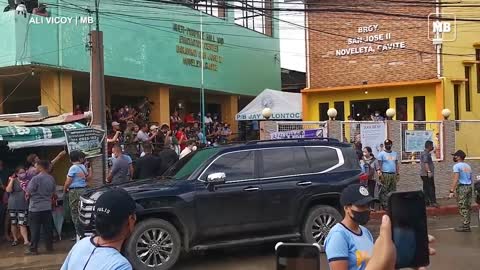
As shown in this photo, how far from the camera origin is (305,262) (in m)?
3.37

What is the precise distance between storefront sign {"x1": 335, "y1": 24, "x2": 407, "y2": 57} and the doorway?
6.50 ft

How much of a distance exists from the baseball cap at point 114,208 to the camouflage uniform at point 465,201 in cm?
1119

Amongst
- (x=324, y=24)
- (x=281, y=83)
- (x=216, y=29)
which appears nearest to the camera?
(x=324, y=24)

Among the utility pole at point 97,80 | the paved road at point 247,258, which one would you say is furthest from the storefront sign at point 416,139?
the utility pole at point 97,80

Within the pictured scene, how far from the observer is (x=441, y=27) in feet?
73.0

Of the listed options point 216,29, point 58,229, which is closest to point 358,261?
point 58,229

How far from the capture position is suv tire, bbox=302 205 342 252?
398 inches

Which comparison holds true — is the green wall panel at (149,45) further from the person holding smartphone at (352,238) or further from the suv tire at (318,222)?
the person holding smartphone at (352,238)

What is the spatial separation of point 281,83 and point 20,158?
21.9m

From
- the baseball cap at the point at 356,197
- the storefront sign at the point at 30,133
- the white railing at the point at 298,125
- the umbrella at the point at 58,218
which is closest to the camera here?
the baseball cap at the point at 356,197

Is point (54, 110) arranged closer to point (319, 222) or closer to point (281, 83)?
point (319, 222)

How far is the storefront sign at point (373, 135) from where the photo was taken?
59.2 feet

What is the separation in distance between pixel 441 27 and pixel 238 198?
15.4 metres

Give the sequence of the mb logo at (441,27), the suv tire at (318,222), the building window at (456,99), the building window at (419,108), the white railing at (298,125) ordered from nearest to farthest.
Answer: the suv tire at (318,222) < the white railing at (298,125) < the mb logo at (441,27) < the building window at (456,99) < the building window at (419,108)
